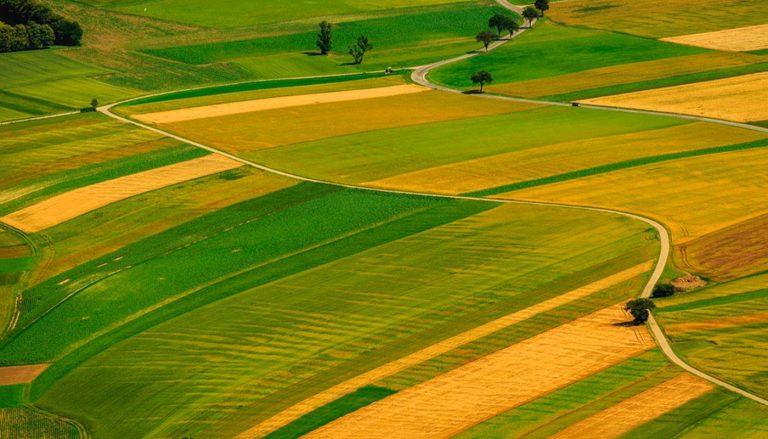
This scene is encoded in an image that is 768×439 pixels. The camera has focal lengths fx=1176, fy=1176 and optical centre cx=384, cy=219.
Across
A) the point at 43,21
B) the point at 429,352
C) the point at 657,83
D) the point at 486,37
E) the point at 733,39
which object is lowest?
the point at 429,352

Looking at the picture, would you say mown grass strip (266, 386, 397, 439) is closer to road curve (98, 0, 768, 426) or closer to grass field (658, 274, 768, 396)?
road curve (98, 0, 768, 426)

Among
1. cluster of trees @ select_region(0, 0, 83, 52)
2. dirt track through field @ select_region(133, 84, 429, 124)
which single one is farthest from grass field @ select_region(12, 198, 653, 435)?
cluster of trees @ select_region(0, 0, 83, 52)

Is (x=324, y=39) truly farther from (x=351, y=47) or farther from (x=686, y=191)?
(x=686, y=191)

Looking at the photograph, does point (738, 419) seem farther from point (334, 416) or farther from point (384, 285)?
point (384, 285)

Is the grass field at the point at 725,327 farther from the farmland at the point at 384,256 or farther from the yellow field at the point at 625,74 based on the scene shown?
the yellow field at the point at 625,74

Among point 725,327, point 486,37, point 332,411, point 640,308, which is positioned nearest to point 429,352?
point 332,411

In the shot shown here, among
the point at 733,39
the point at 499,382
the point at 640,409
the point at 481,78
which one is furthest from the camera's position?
the point at 733,39
